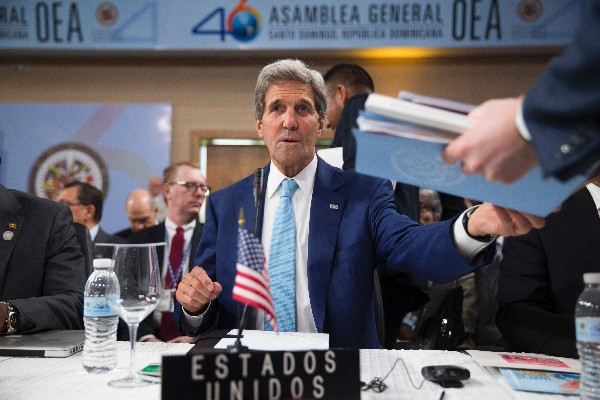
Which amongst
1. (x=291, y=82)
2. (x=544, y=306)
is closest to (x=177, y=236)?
(x=291, y=82)

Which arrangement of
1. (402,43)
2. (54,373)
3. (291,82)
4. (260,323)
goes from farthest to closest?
(402,43), (291,82), (260,323), (54,373)

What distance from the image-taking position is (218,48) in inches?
Result: 220

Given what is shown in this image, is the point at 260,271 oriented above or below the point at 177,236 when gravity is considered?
above

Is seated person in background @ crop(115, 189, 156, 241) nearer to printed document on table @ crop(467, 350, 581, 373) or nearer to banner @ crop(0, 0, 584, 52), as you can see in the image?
banner @ crop(0, 0, 584, 52)

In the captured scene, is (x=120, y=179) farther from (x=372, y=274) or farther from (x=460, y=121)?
(x=460, y=121)

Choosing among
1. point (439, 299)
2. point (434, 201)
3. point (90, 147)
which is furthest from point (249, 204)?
point (90, 147)

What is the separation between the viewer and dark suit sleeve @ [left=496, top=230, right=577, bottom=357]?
167 cm

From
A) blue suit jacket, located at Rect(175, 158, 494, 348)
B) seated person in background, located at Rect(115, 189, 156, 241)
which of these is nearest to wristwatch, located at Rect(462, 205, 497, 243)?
blue suit jacket, located at Rect(175, 158, 494, 348)

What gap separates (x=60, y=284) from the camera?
198 centimetres

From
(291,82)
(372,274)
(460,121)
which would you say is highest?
(291,82)

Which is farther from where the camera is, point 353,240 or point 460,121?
point 353,240

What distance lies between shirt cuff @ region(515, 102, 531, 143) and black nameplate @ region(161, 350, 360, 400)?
0.47 meters

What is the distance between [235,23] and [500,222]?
15.0ft

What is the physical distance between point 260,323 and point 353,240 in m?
0.37
